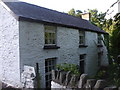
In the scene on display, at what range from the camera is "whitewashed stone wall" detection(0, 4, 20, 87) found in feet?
25.2

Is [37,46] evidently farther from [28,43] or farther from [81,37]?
[81,37]

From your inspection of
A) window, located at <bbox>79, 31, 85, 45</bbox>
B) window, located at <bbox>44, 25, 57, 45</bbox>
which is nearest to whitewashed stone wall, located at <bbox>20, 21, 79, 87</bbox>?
window, located at <bbox>44, 25, 57, 45</bbox>

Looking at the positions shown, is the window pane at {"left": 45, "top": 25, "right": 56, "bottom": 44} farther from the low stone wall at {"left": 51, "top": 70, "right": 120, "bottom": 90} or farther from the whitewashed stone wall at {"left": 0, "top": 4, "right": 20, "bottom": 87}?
the low stone wall at {"left": 51, "top": 70, "right": 120, "bottom": 90}

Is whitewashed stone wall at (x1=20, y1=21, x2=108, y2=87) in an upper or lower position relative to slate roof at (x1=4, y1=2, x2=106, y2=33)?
lower

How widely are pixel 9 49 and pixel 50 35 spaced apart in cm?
278

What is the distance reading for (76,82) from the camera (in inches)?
149

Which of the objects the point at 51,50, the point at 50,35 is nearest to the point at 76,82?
the point at 51,50

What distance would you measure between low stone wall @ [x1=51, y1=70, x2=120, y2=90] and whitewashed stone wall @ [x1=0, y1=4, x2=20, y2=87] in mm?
3680

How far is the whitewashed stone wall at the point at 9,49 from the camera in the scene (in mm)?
7672

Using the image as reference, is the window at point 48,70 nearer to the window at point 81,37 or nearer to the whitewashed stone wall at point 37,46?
the whitewashed stone wall at point 37,46

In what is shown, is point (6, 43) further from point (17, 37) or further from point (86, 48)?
point (86, 48)

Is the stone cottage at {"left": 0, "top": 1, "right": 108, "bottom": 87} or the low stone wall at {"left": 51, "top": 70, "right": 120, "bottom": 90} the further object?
the stone cottage at {"left": 0, "top": 1, "right": 108, "bottom": 87}

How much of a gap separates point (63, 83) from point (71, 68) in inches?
180

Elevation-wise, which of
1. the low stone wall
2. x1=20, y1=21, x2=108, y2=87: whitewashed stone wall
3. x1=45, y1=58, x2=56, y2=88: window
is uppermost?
x1=20, y1=21, x2=108, y2=87: whitewashed stone wall
